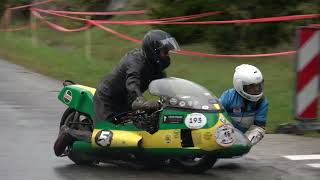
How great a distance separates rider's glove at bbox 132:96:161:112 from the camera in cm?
664

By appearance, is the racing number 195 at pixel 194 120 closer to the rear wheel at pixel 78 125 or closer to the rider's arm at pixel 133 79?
the rider's arm at pixel 133 79

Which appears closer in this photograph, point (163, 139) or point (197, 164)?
point (163, 139)

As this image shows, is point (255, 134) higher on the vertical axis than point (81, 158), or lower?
higher

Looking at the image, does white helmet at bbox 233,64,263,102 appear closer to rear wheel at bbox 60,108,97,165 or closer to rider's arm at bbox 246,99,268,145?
rider's arm at bbox 246,99,268,145

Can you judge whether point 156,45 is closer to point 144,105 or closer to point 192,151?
point 144,105

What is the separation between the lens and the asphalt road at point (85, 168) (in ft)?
22.6

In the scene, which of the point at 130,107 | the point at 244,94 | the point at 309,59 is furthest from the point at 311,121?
the point at 130,107

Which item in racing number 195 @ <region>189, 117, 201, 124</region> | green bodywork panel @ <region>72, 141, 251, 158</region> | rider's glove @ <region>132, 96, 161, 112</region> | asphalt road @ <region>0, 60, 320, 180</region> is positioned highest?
rider's glove @ <region>132, 96, 161, 112</region>

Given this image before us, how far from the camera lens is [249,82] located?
707 centimetres

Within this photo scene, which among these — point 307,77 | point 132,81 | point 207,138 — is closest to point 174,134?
point 207,138

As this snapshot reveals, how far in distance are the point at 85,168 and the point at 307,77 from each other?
3.27 metres

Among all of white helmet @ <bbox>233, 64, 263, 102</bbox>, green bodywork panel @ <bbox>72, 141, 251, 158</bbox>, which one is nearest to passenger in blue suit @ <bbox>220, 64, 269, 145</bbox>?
white helmet @ <bbox>233, 64, 263, 102</bbox>

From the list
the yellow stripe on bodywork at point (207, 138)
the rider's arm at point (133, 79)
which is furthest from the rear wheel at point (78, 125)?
the yellow stripe on bodywork at point (207, 138)

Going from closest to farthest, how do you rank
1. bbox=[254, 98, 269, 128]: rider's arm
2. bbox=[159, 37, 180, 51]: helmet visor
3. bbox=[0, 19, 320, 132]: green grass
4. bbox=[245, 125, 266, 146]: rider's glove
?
bbox=[159, 37, 180, 51]: helmet visor → bbox=[245, 125, 266, 146]: rider's glove → bbox=[254, 98, 269, 128]: rider's arm → bbox=[0, 19, 320, 132]: green grass
